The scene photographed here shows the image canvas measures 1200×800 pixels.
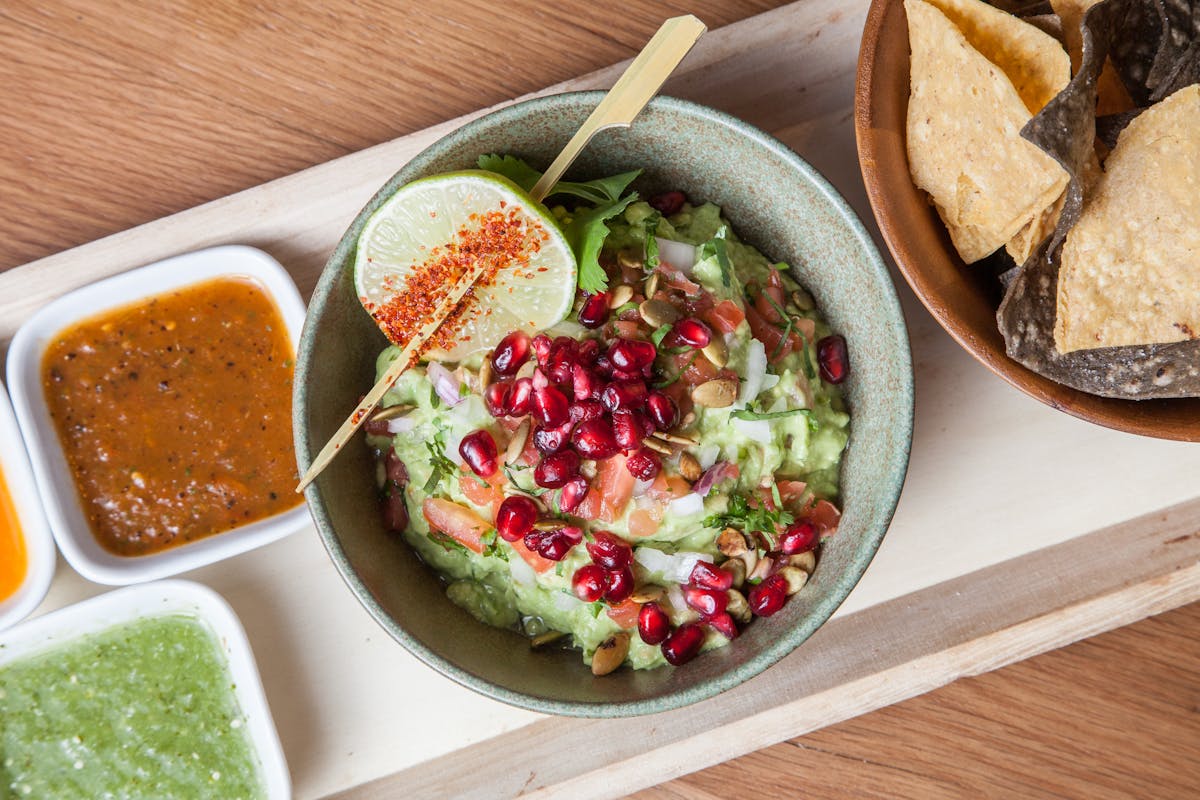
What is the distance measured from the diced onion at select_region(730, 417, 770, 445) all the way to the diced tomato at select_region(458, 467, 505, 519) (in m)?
0.52

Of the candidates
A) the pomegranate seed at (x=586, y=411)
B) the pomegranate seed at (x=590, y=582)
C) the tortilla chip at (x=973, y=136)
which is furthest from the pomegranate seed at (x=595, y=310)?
the tortilla chip at (x=973, y=136)

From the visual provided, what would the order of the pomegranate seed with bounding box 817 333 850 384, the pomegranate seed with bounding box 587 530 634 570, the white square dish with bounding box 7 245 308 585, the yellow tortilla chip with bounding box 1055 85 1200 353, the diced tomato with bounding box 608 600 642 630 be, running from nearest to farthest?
1. the yellow tortilla chip with bounding box 1055 85 1200 353
2. the pomegranate seed with bounding box 587 530 634 570
3. the diced tomato with bounding box 608 600 642 630
4. the pomegranate seed with bounding box 817 333 850 384
5. the white square dish with bounding box 7 245 308 585

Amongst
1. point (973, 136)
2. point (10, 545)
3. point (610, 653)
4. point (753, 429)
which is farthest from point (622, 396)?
point (10, 545)

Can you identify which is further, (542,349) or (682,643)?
(682,643)

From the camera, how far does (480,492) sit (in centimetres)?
203

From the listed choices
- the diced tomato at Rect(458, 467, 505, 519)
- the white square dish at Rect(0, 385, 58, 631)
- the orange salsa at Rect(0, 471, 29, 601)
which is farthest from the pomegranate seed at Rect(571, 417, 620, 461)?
the orange salsa at Rect(0, 471, 29, 601)

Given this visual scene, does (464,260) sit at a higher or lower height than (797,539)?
higher

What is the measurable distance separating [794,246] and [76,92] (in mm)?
1910

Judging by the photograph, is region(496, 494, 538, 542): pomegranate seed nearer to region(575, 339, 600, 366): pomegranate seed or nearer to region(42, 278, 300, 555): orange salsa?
region(575, 339, 600, 366): pomegranate seed

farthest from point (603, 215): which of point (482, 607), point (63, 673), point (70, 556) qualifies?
point (63, 673)

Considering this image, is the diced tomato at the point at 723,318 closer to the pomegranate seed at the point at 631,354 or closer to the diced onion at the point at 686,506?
the pomegranate seed at the point at 631,354

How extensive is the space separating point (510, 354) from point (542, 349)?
71 mm

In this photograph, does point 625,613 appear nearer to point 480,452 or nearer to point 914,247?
point 480,452

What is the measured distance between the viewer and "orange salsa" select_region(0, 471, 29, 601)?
2.45 meters
